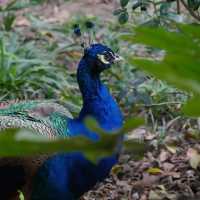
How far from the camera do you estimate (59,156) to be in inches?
123


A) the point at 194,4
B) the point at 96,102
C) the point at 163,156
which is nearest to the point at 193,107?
the point at 194,4

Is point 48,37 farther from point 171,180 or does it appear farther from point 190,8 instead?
point 190,8

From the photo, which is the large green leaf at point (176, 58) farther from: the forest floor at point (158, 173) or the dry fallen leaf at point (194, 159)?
the dry fallen leaf at point (194, 159)

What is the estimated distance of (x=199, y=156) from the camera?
3.97m

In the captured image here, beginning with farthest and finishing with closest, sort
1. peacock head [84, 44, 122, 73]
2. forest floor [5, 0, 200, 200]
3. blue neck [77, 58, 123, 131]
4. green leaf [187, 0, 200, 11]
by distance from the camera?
1. forest floor [5, 0, 200, 200]
2. peacock head [84, 44, 122, 73]
3. blue neck [77, 58, 123, 131]
4. green leaf [187, 0, 200, 11]

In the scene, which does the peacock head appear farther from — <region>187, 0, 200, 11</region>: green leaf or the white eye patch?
<region>187, 0, 200, 11</region>: green leaf

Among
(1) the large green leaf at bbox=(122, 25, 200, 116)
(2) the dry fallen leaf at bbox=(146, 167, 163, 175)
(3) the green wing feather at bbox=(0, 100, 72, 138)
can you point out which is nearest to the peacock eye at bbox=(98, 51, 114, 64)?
(3) the green wing feather at bbox=(0, 100, 72, 138)

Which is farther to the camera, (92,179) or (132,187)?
(132,187)

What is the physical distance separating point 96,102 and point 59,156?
0.42 m

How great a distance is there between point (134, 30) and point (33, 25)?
5768mm

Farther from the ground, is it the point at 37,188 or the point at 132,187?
the point at 37,188

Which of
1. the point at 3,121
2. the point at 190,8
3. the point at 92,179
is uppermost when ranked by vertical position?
the point at 190,8

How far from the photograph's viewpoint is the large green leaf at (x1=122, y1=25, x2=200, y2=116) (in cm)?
52

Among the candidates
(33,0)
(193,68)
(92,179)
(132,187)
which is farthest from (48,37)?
(193,68)
